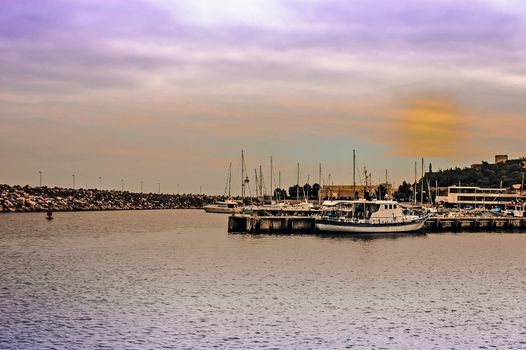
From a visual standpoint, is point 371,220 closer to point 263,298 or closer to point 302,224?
point 302,224

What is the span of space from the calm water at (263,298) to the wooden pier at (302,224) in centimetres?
2298

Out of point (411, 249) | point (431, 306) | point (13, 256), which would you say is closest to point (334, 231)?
point (411, 249)

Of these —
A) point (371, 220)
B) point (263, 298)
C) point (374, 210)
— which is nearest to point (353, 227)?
point (371, 220)

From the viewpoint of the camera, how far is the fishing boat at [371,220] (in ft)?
335

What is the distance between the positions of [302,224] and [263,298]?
208 feet

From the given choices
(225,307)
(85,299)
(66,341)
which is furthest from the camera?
(85,299)

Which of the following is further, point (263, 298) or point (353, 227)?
point (353, 227)

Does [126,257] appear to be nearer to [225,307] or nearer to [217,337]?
[225,307]

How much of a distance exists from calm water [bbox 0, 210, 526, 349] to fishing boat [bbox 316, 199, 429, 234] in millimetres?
18205

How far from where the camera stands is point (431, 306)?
43.2 meters

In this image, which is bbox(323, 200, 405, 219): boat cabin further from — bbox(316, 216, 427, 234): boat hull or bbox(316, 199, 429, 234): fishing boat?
bbox(316, 216, 427, 234): boat hull

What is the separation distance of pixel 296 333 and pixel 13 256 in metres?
47.1

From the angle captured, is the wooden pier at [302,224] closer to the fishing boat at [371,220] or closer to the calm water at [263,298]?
the fishing boat at [371,220]

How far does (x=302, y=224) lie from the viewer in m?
109
